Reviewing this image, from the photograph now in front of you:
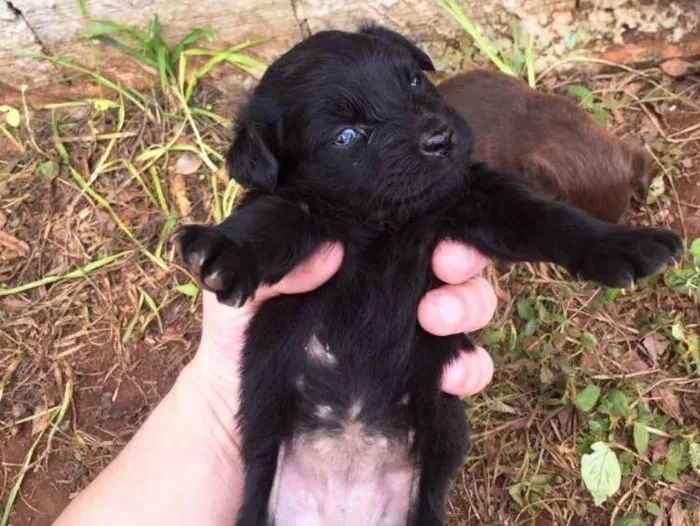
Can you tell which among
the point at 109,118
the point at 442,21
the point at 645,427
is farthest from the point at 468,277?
the point at 109,118

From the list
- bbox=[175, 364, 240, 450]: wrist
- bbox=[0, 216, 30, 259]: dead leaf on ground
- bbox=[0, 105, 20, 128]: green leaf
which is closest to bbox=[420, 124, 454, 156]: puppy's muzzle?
bbox=[175, 364, 240, 450]: wrist

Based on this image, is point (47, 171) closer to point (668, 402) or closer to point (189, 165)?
point (189, 165)

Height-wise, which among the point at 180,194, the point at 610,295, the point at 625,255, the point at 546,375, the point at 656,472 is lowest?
the point at 656,472

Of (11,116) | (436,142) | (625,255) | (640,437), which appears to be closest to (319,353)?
(436,142)

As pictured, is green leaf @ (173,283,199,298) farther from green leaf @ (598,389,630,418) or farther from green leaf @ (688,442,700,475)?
green leaf @ (688,442,700,475)

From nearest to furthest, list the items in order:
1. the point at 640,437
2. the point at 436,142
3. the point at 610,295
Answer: the point at 436,142 → the point at 640,437 → the point at 610,295

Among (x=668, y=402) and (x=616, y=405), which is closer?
(x=616, y=405)

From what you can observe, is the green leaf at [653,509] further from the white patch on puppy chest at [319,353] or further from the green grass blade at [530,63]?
the green grass blade at [530,63]
